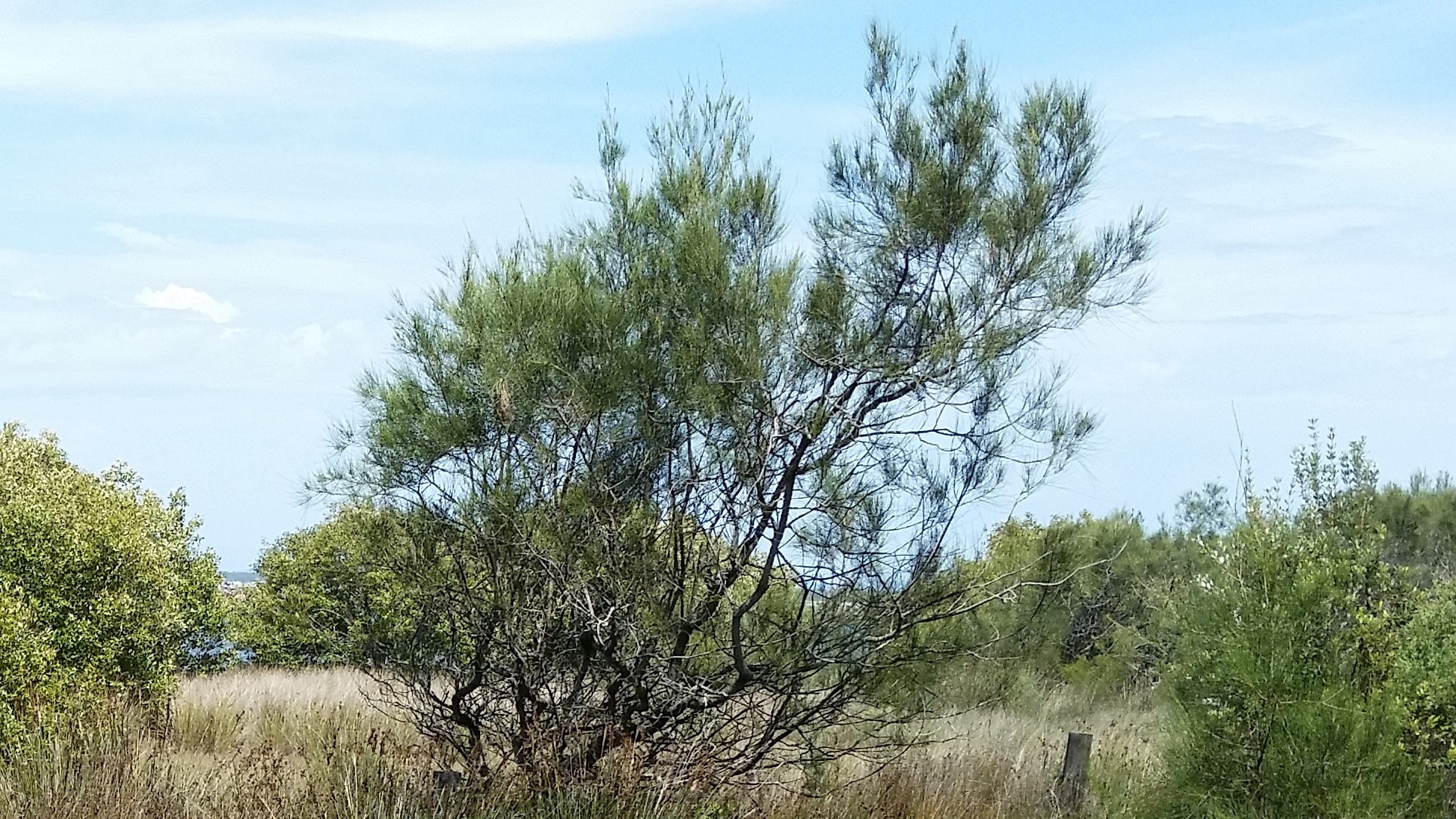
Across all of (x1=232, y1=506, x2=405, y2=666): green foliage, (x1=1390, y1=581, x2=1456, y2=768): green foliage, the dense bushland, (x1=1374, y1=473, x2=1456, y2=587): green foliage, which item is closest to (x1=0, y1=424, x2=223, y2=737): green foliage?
the dense bushland

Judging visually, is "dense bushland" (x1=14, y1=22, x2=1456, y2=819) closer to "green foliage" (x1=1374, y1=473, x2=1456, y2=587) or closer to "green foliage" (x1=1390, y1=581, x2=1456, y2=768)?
"green foliage" (x1=1390, y1=581, x2=1456, y2=768)

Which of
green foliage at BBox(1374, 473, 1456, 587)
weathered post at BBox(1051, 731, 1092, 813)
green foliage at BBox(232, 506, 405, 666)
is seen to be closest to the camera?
weathered post at BBox(1051, 731, 1092, 813)

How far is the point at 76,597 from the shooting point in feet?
30.0

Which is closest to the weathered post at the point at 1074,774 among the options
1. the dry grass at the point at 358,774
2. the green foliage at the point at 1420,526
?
the dry grass at the point at 358,774

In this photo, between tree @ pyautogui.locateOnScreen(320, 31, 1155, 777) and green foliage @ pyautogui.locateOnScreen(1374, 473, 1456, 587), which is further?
green foliage @ pyautogui.locateOnScreen(1374, 473, 1456, 587)

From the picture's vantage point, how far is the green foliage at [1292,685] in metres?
6.94

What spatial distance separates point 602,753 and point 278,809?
64.2 inches

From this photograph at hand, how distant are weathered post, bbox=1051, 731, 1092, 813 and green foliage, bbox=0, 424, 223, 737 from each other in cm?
607

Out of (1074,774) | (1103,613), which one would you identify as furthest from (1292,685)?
(1103,613)

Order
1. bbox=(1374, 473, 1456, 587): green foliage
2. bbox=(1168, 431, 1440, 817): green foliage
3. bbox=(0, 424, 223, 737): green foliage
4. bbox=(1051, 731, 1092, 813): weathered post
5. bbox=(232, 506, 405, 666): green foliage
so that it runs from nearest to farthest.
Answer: bbox=(1168, 431, 1440, 817): green foliage, bbox=(0, 424, 223, 737): green foliage, bbox=(1051, 731, 1092, 813): weathered post, bbox=(232, 506, 405, 666): green foliage, bbox=(1374, 473, 1456, 587): green foliage

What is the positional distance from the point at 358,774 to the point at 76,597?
304 centimetres

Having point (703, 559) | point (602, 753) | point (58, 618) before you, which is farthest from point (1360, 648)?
point (58, 618)

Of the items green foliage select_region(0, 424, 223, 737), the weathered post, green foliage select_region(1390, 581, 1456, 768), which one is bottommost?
the weathered post

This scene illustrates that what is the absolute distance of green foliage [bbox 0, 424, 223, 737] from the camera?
849 cm
